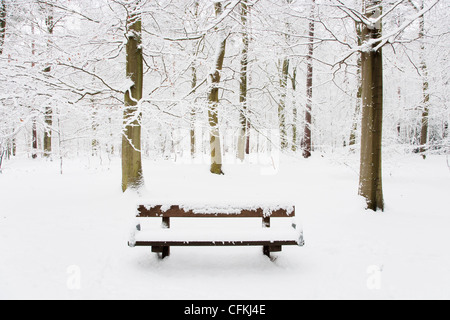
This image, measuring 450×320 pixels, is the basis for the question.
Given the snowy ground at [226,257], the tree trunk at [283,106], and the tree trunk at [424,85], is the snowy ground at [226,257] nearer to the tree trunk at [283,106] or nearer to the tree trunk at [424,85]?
the tree trunk at [424,85]

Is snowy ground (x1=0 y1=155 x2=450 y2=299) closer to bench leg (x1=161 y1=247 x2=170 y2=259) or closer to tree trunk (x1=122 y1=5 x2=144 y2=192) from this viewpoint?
bench leg (x1=161 y1=247 x2=170 y2=259)

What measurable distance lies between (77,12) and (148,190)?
4.87 metres

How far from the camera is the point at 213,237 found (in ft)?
11.5

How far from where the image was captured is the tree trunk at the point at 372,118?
6062mm

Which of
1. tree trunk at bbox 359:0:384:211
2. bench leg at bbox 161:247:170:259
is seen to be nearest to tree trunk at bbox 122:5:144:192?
bench leg at bbox 161:247:170:259

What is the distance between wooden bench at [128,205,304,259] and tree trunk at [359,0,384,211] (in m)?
3.29

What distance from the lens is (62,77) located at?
7117 millimetres

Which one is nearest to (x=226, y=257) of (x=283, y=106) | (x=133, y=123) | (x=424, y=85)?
(x=133, y=123)

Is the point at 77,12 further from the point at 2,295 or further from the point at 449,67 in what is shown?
the point at 449,67

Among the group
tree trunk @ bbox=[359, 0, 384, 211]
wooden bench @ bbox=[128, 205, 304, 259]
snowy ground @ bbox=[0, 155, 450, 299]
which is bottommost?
snowy ground @ bbox=[0, 155, 450, 299]

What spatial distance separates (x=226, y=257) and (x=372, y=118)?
4370mm

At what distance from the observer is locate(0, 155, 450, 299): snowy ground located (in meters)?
3.17

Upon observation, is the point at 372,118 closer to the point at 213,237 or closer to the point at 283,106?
the point at 213,237

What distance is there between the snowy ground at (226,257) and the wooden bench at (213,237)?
0.18 m
